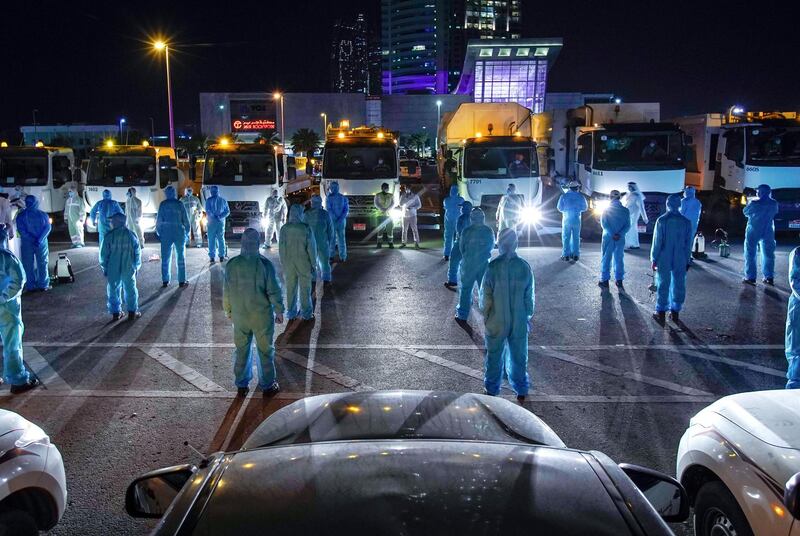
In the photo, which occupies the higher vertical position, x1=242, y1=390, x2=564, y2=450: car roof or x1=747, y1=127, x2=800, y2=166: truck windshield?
x1=747, y1=127, x2=800, y2=166: truck windshield

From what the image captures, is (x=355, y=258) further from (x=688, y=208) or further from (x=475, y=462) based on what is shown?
(x=475, y=462)

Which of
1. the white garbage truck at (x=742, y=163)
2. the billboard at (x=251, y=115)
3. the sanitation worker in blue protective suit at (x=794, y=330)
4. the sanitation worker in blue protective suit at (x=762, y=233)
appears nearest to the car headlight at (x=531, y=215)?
the white garbage truck at (x=742, y=163)

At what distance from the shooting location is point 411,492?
85.1 inches

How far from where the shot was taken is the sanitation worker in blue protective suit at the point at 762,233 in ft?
41.2

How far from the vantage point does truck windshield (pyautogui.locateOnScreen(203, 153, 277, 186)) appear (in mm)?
18984

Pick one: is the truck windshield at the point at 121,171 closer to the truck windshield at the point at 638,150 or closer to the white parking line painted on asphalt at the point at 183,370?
the white parking line painted on asphalt at the point at 183,370

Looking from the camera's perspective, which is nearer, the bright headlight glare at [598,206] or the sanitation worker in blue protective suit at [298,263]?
the sanitation worker in blue protective suit at [298,263]

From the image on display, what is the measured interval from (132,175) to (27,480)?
1770 cm

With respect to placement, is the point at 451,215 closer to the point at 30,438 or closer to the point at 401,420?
the point at 30,438

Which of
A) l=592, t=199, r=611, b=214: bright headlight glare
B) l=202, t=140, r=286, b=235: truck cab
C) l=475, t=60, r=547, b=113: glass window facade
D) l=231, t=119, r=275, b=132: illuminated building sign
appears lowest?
l=592, t=199, r=611, b=214: bright headlight glare

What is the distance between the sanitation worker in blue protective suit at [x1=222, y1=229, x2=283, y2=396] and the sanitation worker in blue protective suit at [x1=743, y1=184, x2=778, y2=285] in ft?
31.1

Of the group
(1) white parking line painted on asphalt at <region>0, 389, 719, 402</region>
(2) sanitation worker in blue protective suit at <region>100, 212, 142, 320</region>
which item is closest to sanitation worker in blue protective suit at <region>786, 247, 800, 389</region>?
(1) white parking line painted on asphalt at <region>0, 389, 719, 402</region>

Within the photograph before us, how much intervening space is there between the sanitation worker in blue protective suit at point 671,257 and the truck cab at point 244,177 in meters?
11.1

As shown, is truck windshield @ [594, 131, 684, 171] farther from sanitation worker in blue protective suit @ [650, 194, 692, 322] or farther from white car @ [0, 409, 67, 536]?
white car @ [0, 409, 67, 536]
